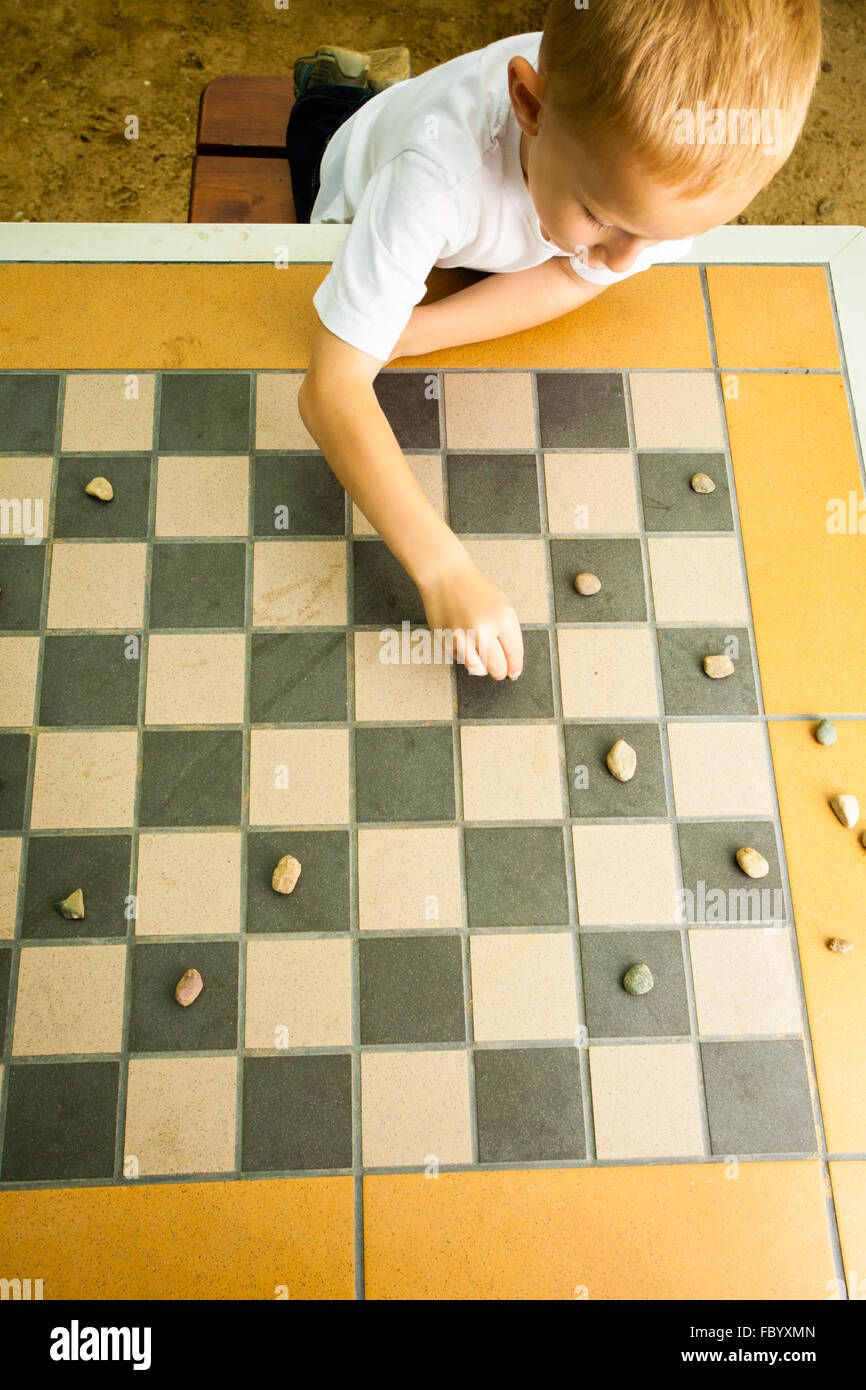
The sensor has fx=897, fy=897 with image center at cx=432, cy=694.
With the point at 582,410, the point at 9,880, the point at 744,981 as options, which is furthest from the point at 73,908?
the point at 582,410

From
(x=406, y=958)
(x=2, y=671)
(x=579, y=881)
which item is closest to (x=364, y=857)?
(x=406, y=958)

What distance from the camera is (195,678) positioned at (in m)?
0.96

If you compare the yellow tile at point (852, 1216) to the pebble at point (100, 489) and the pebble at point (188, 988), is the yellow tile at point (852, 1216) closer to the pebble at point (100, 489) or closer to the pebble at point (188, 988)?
the pebble at point (188, 988)

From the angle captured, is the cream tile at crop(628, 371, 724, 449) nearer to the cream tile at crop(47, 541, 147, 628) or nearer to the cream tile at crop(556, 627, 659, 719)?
the cream tile at crop(556, 627, 659, 719)

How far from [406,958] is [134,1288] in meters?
0.38

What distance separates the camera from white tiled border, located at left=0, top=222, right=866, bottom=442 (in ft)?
3.55

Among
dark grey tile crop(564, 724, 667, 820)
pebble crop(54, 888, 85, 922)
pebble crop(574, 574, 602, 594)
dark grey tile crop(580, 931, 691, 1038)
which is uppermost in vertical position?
pebble crop(574, 574, 602, 594)

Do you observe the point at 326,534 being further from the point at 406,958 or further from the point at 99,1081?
the point at 99,1081

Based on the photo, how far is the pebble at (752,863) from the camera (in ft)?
3.05

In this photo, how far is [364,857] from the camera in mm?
918

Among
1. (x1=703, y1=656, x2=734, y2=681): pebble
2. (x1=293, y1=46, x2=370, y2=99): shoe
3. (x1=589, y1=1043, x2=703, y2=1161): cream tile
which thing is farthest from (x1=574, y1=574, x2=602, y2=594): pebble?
(x1=293, y1=46, x2=370, y2=99): shoe

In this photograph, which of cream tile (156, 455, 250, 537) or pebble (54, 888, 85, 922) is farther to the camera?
cream tile (156, 455, 250, 537)

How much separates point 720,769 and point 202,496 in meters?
0.65

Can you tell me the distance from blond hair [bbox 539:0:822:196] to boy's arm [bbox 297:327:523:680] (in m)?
0.34
